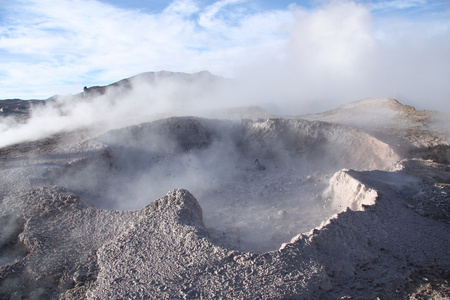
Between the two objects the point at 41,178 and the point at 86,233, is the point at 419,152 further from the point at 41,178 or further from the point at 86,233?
the point at 41,178

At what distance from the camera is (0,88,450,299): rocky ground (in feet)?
9.16

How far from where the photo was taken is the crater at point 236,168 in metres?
4.95

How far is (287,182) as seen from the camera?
21.4ft

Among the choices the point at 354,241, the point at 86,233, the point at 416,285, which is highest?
the point at 86,233

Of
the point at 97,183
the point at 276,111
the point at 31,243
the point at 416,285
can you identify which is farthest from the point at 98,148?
the point at 276,111

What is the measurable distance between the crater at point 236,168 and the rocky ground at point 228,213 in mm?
27

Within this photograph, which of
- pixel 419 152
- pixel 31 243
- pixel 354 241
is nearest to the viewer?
pixel 354 241

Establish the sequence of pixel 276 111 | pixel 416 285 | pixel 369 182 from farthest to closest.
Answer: pixel 276 111 → pixel 369 182 → pixel 416 285

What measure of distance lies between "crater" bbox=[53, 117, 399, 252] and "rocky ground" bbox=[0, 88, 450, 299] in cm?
3

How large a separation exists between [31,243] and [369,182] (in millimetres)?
4556

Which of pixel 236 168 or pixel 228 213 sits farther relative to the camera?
pixel 236 168

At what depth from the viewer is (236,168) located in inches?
292

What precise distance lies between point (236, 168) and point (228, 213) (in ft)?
7.49

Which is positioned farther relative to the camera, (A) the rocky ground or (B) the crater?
(B) the crater
